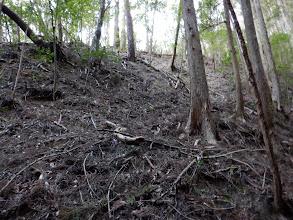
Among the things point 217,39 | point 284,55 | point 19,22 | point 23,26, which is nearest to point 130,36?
point 23,26

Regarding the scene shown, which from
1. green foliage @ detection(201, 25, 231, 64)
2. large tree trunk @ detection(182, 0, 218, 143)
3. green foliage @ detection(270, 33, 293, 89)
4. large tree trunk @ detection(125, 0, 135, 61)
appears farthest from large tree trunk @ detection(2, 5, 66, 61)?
green foliage @ detection(270, 33, 293, 89)

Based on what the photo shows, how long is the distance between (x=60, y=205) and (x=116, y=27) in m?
16.7

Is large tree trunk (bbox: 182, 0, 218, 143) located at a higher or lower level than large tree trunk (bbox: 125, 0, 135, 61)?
lower

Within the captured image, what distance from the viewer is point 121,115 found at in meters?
5.82

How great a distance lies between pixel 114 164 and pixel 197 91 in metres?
2.78

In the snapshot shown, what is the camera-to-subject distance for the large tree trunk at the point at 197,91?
14.5 ft

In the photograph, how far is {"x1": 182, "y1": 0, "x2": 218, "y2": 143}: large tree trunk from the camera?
174 inches

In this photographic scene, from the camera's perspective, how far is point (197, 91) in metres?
4.57

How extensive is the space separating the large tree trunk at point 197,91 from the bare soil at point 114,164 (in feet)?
0.97

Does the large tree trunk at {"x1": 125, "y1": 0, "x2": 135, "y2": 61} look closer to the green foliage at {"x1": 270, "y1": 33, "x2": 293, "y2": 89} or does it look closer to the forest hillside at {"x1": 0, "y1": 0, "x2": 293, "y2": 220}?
the forest hillside at {"x1": 0, "y1": 0, "x2": 293, "y2": 220}

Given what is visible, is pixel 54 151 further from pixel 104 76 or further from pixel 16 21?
pixel 16 21

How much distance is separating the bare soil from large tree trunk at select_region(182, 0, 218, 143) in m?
0.29

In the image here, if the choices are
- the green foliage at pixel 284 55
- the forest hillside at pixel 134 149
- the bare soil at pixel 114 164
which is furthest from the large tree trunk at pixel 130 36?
the green foliage at pixel 284 55

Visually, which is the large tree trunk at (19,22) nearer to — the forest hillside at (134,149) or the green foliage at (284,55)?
the forest hillside at (134,149)
